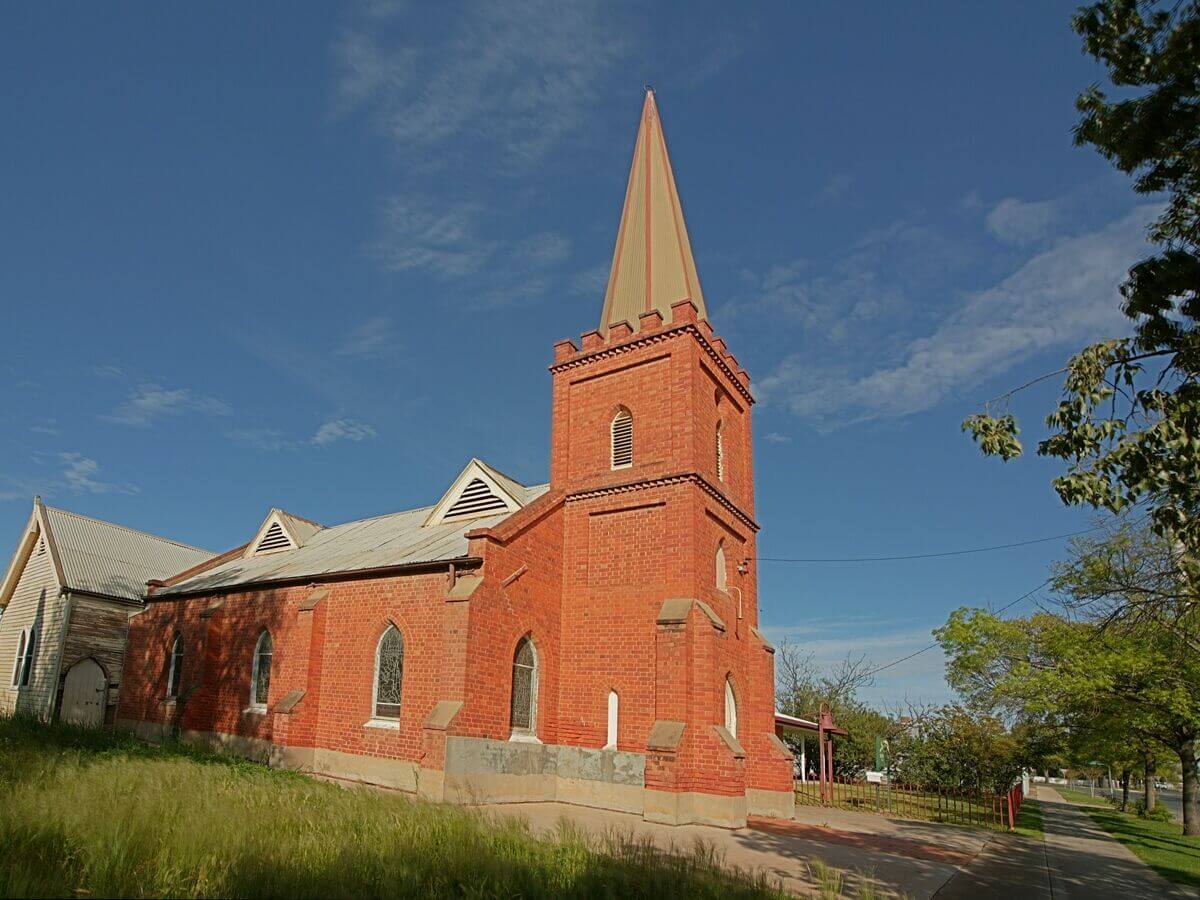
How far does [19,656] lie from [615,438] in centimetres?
2658

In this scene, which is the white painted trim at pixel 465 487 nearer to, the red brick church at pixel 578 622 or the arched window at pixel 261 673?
the red brick church at pixel 578 622

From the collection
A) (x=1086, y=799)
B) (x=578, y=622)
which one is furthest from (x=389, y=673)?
(x=1086, y=799)

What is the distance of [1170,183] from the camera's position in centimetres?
823

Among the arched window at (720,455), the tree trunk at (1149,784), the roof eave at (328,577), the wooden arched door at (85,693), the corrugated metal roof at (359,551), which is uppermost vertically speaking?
the arched window at (720,455)

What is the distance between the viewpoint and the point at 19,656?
3112cm

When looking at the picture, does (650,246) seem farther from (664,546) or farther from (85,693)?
(85,693)

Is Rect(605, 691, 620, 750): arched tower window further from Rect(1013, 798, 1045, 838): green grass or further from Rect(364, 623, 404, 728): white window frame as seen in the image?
Rect(1013, 798, 1045, 838): green grass

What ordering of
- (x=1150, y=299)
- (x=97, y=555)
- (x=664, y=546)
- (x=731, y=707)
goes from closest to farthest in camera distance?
1. (x=1150, y=299)
2. (x=664, y=546)
3. (x=731, y=707)
4. (x=97, y=555)

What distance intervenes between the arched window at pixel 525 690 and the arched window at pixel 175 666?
46.6 feet

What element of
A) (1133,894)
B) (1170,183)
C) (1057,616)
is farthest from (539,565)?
(1057,616)

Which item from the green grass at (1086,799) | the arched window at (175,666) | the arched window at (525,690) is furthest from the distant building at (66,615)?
the green grass at (1086,799)

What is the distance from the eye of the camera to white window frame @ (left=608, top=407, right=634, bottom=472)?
21.4m

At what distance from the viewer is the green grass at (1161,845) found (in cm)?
1602

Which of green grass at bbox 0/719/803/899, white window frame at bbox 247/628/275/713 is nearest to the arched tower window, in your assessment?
green grass at bbox 0/719/803/899
